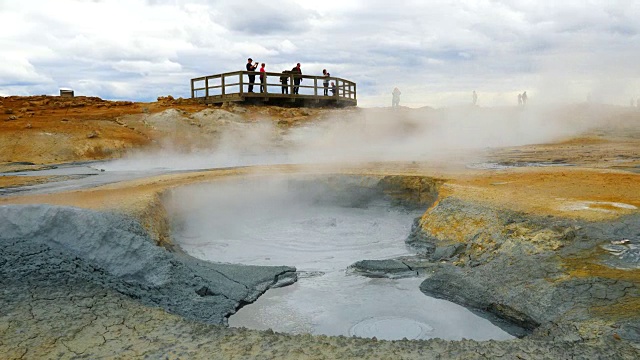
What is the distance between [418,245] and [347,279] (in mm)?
1523

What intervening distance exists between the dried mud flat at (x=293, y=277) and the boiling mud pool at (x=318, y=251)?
313 mm

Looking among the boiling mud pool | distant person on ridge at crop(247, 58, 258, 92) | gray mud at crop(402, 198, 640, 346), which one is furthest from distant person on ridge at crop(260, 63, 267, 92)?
gray mud at crop(402, 198, 640, 346)

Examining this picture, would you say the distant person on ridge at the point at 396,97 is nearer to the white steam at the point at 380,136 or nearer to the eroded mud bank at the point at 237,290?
the white steam at the point at 380,136

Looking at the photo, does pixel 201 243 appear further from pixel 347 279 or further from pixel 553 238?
pixel 553 238

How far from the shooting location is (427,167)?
11.0 metres

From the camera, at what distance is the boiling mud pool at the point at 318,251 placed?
4852 millimetres

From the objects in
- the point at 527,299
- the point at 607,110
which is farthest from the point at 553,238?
the point at 607,110

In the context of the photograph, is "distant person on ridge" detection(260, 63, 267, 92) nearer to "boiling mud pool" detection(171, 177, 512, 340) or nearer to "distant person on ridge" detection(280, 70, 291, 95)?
"distant person on ridge" detection(280, 70, 291, 95)

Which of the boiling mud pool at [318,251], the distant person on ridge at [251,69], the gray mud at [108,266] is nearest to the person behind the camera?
the gray mud at [108,266]

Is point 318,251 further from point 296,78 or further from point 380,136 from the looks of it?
point 296,78

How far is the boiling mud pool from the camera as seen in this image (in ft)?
15.9

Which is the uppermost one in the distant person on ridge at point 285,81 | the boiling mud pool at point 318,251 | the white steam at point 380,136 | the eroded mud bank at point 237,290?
the distant person on ridge at point 285,81

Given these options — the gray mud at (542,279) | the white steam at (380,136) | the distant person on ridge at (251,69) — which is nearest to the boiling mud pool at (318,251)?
the gray mud at (542,279)

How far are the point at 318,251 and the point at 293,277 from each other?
4.57 ft
